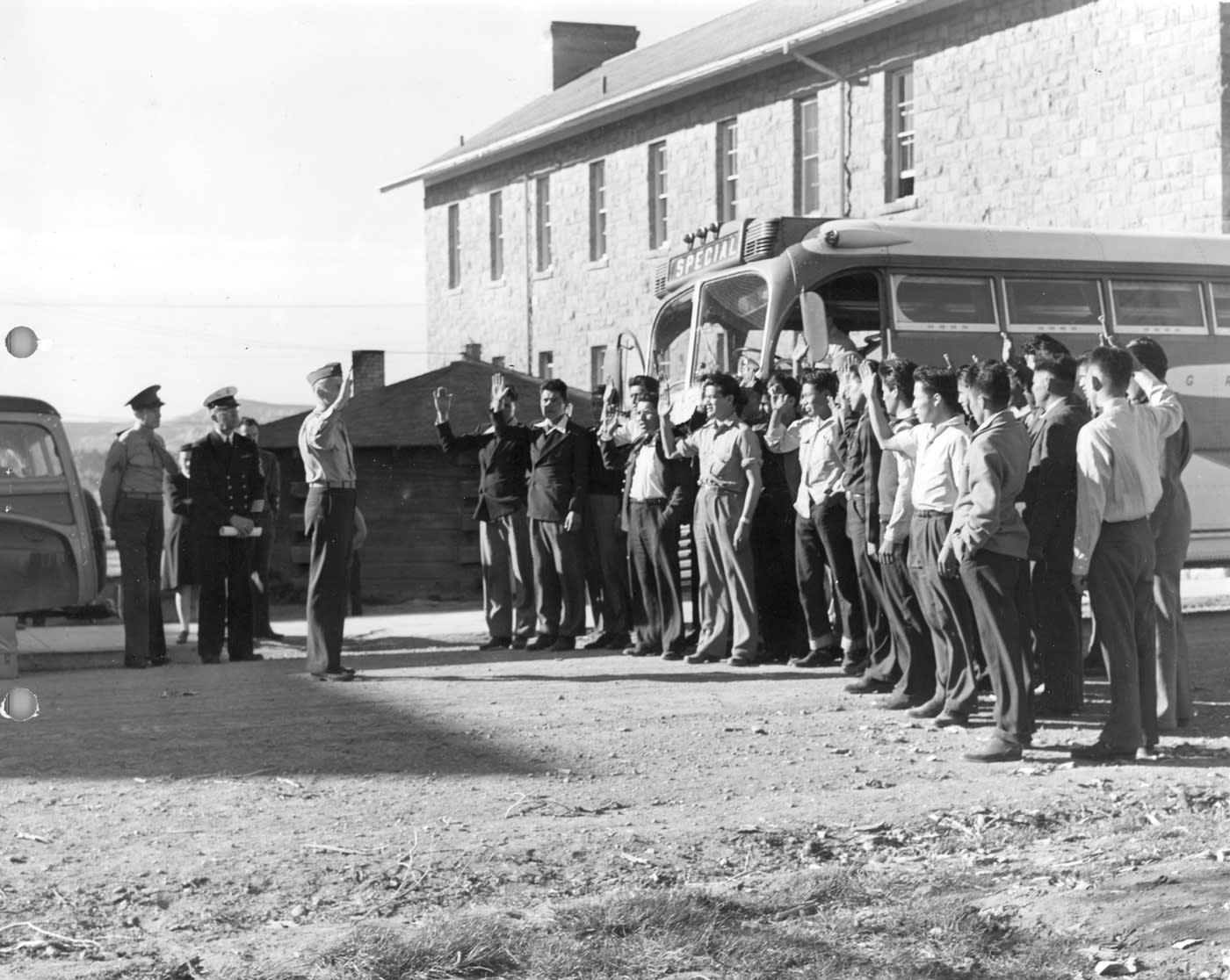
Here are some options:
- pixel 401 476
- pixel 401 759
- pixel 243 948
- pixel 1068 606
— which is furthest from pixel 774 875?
pixel 401 476

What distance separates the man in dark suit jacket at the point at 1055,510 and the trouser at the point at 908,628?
0.68 meters

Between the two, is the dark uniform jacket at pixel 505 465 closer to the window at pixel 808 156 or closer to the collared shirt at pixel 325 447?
the collared shirt at pixel 325 447

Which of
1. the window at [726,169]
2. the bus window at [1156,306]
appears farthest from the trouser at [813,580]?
the window at [726,169]

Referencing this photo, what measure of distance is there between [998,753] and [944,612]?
3.57 feet

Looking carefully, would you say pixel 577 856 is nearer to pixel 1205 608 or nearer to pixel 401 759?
→ pixel 401 759

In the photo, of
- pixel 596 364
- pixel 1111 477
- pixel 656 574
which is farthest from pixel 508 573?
pixel 596 364

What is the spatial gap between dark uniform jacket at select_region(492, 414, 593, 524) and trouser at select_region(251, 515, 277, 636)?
8.39ft

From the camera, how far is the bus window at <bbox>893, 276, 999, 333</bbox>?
15.2 metres

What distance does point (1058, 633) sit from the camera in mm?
9398

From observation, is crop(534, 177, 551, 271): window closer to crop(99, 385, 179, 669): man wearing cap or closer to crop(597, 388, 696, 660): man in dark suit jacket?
crop(99, 385, 179, 669): man wearing cap

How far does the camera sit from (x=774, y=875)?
6164 mm

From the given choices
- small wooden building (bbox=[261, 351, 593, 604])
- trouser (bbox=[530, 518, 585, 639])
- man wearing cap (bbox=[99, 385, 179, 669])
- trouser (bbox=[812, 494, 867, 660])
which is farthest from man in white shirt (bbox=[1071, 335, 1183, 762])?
small wooden building (bbox=[261, 351, 593, 604])

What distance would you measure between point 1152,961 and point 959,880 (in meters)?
1.04

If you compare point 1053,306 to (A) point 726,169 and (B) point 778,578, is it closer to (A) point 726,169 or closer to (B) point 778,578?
(B) point 778,578
